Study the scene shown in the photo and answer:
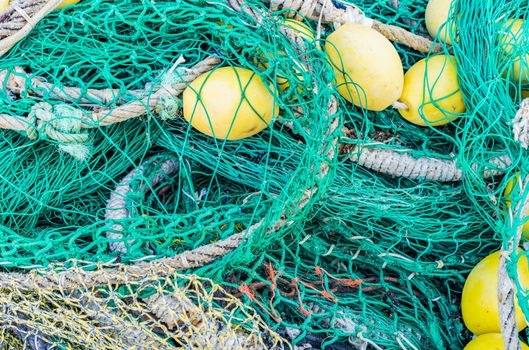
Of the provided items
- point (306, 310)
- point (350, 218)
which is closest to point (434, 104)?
point (350, 218)

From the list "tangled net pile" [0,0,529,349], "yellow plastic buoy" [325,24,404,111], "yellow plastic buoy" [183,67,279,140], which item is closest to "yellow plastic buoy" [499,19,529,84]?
"tangled net pile" [0,0,529,349]

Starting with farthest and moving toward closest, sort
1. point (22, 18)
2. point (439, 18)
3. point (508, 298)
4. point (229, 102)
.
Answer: point (439, 18) < point (22, 18) < point (229, 102) < point (508, 298)

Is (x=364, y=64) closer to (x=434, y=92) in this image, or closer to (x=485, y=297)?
(x=434, y=92)

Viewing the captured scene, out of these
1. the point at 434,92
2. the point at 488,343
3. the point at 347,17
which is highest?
the point at 347,17

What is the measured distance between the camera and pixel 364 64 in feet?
5.40

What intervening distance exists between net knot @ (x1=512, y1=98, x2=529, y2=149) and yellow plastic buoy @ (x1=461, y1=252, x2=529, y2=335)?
0.94ft

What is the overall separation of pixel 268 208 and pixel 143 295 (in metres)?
0.38

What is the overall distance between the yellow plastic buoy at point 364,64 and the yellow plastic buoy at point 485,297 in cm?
49

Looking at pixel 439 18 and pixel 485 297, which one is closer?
pixel 485 297

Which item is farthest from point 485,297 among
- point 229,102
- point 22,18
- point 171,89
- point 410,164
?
point 22,18

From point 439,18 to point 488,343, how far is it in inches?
33.5

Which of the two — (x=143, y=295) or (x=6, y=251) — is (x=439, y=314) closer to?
(x=143, y=295)

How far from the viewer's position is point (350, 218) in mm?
1726

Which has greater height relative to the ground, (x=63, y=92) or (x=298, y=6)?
(x=298, y=6)
